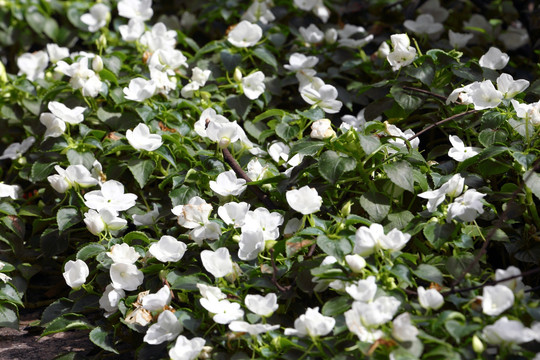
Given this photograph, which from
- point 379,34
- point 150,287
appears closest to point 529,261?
point 150,287

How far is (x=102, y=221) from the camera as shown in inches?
65.9

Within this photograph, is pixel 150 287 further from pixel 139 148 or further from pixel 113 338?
pixel 139 148

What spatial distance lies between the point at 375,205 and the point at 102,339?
711mm

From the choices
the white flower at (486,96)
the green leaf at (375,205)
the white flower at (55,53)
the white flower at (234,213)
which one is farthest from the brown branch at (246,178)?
the white flower at (55,53)

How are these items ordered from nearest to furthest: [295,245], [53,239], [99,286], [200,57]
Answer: [295,245] < [99,286] < [53,239] < [200,57]

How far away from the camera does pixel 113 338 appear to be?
155 cm

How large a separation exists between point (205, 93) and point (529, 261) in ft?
3.65

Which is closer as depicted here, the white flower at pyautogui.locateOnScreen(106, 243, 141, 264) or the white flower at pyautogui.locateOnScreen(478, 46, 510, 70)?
the white flower at pyautogui.locateOnScreen(106, 243, 141, 264)

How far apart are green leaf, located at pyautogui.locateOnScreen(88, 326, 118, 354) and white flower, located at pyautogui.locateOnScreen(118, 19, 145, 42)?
46.4 inches

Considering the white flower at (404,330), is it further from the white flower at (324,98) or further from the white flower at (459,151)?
the white flower at (324,98)

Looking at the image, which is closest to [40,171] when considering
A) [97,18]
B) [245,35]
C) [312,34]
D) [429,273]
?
[245,35]

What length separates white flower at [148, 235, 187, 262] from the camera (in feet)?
5.18

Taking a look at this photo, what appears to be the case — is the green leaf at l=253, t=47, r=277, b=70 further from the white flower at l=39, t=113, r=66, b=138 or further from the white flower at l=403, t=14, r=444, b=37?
the white flower at l=39, t=113, r=66, b=138

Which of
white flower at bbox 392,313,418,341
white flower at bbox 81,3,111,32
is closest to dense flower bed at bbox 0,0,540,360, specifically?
white flower at bbox 392,313,418,341
